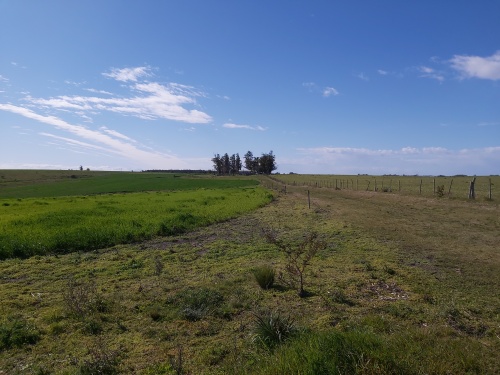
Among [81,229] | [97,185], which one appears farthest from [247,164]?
[81,229]

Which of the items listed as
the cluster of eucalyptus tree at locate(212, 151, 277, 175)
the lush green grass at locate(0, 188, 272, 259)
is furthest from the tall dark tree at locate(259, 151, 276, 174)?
the lush green grass at locate(0, 188, 272, 259)

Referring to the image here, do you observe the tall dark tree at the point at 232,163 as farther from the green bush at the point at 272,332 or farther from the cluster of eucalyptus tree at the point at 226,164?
the green bush at the point at 272,332

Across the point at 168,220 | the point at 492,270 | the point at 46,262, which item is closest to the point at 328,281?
the point at 492,270

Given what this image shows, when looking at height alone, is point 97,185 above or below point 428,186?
below

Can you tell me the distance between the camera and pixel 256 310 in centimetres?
746

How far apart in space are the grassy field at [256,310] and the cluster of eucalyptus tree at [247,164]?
137m

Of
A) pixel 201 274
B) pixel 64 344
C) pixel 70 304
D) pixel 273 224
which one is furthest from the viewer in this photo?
pixel 273 224

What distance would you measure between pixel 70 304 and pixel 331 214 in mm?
19160

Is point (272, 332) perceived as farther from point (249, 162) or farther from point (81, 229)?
point (249, 162)

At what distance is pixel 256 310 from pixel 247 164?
522 ft

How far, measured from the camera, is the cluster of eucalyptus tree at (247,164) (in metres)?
152

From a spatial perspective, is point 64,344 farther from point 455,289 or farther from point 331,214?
point 331,214

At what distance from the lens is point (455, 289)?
27.8ft

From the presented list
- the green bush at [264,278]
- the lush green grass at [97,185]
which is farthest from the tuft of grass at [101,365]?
the lush green grass at [97,185]
